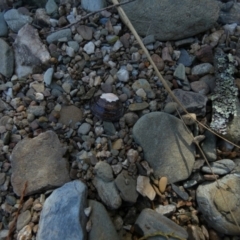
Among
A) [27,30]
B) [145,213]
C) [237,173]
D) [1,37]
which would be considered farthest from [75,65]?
[237,173]

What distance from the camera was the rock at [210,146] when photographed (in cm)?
143

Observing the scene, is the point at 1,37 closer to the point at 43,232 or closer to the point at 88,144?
the point at 88,144

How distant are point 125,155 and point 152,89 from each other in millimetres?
309

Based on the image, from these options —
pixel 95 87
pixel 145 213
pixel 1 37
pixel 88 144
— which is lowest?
pixel 145 213

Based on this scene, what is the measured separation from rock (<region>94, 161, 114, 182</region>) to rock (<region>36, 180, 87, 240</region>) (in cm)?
8

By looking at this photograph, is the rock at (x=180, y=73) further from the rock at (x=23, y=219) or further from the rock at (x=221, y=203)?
the rock at (x=23, y=219)

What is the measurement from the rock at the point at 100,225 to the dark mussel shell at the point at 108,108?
34 centimetres

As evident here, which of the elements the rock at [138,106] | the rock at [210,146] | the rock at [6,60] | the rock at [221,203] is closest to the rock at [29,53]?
the rock at [6,60]

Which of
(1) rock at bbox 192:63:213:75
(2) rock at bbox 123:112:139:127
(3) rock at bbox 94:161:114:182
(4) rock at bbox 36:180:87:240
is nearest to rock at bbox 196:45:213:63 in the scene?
(1) rock at bbox 192:63:213:75

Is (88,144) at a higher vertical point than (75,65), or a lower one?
lower

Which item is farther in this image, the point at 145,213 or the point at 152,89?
the point at 152,89

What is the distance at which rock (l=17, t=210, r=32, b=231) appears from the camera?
1.33m

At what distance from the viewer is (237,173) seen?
4.53ft

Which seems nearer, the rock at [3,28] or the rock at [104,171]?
the rock at [104,171]
